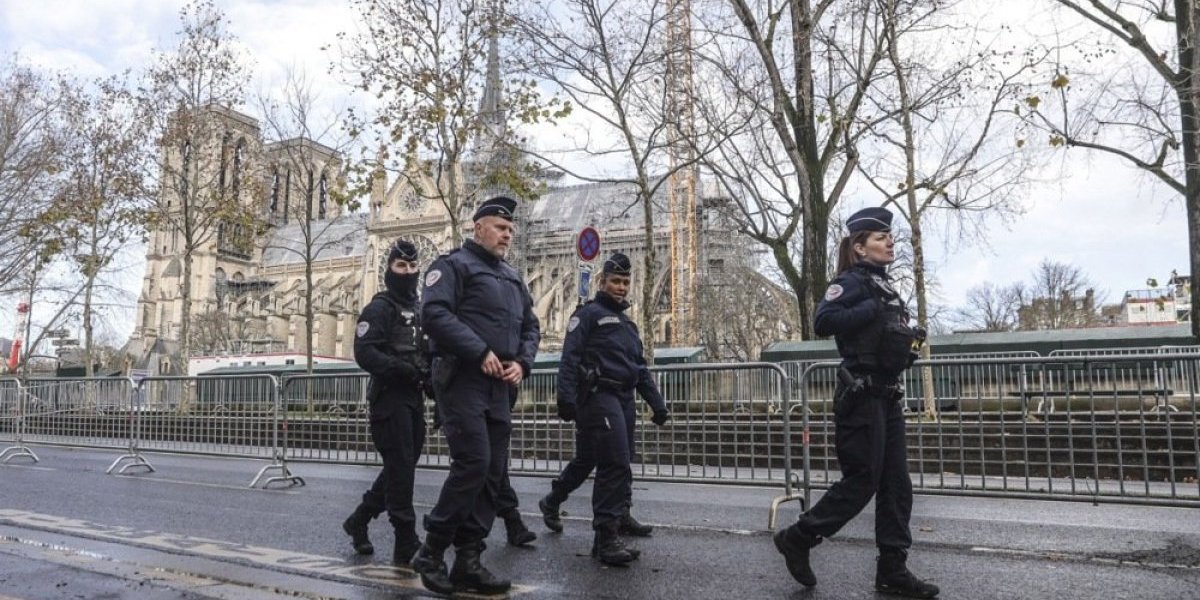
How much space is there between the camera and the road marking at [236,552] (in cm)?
515

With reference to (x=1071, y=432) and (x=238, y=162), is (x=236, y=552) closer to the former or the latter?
(x=1071, y=432)

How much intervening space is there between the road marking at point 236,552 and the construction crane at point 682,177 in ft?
43.6

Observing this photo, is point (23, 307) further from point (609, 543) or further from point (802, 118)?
point (609, 543)

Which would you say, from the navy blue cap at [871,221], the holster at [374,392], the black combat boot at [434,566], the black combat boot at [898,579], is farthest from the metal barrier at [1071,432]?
the black combat boot at [434,566]

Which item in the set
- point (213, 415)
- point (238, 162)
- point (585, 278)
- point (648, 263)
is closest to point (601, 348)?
point (585, 278)

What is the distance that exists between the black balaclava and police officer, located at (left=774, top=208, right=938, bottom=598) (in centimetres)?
264

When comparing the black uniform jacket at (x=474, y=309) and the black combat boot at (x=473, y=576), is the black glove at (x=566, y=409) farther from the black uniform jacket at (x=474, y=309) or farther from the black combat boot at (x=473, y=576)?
the black combat boot at (x=473, y=576)

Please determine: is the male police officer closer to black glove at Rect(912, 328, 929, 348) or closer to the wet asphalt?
the wet asphalt

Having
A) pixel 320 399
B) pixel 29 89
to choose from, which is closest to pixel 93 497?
pixel 320 399

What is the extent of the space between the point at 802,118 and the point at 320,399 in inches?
400

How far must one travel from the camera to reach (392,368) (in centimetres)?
587


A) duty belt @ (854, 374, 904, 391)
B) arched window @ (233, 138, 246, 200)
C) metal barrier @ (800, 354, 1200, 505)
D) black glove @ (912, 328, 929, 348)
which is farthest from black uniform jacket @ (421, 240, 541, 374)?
arched window @ (233, 138, 246, 200)

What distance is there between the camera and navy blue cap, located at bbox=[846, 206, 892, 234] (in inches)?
193

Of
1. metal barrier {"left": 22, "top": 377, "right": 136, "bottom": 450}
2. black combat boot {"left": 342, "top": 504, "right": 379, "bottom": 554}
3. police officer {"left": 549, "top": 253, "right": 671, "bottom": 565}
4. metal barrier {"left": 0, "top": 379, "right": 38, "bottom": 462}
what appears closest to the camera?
police officer {"left": 549, "top": 253, "right": 671, "bottom": 565}
